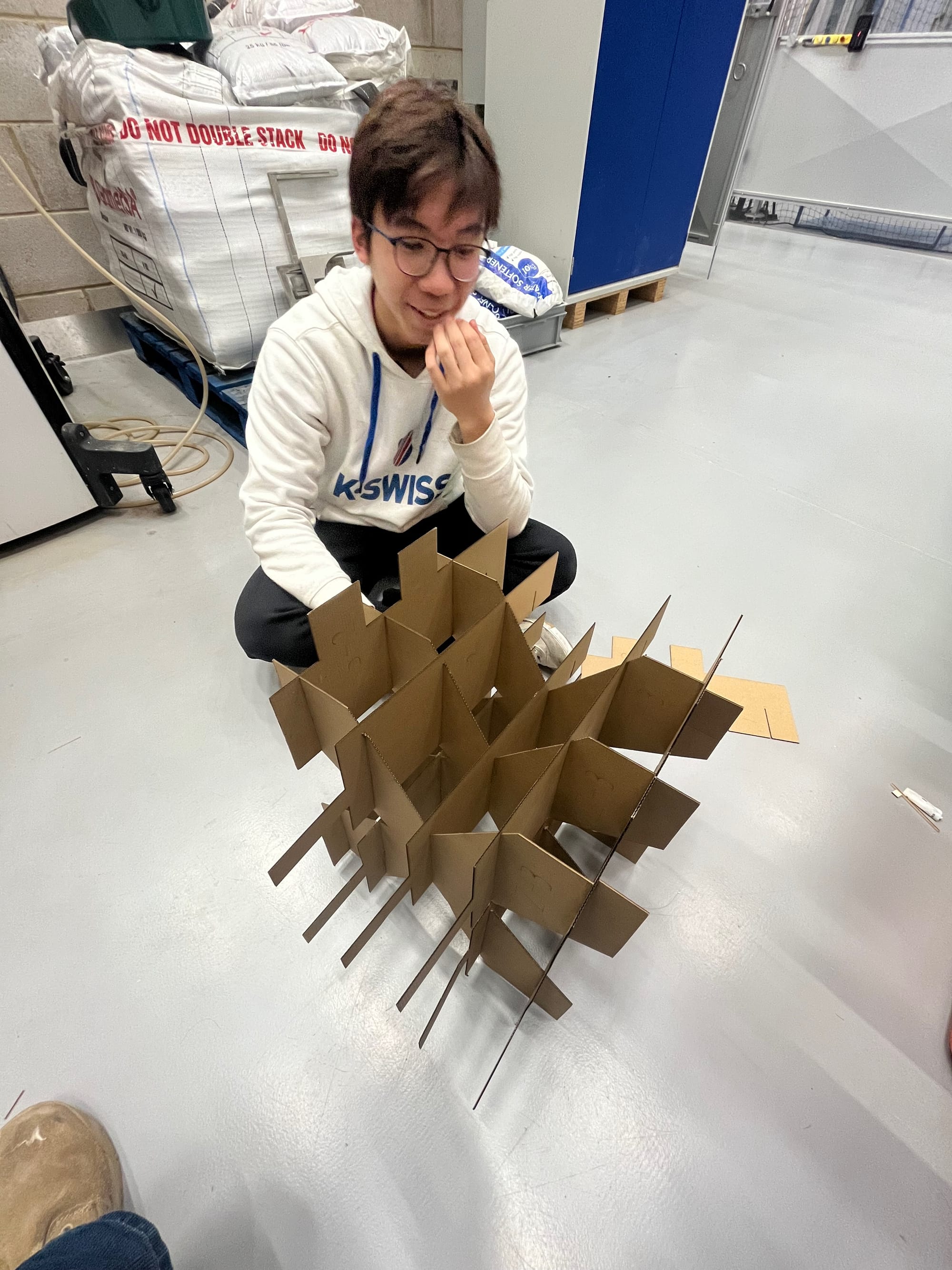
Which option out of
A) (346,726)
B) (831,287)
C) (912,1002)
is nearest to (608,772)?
(346,726)

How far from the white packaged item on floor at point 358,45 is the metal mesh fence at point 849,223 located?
13.1ft

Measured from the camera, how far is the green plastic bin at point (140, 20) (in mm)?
1279

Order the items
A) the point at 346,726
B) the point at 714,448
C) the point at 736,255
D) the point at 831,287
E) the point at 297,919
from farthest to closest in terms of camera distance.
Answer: the point at 736,255, the point at 831,287, the point at 714,448, the point at 297,919, the point at 346,726

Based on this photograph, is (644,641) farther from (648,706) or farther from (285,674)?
(285,674)

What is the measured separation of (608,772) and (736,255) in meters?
4.43

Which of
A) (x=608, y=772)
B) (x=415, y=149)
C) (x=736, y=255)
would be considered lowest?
(x=736, y=255)

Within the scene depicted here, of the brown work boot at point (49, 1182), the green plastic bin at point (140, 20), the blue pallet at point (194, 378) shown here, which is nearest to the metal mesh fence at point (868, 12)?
the green plastic bin at point (140, 20)

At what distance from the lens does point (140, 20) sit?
131cm

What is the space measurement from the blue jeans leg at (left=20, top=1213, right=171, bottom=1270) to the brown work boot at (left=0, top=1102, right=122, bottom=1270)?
0.03 m

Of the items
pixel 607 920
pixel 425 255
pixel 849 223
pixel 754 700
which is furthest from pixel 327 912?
pixel 849 223

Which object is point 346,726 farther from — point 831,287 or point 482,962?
point 831,287

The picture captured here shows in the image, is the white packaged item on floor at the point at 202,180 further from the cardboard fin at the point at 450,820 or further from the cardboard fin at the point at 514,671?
the cardboard fin at the point at 450,820

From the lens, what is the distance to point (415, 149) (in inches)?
23.1

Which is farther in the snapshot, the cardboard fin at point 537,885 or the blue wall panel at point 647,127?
the blue wall panel at point 647,127
